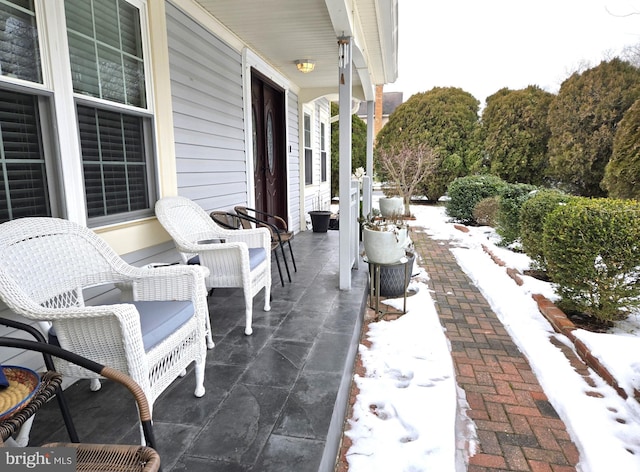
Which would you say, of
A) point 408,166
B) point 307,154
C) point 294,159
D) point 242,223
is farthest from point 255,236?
point 408,166

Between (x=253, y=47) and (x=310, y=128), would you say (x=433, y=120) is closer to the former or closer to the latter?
(x=310, y=128)

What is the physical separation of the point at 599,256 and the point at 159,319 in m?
3.07

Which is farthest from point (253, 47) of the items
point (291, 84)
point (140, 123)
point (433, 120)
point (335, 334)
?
point (433, 120)

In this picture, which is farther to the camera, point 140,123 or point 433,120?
point 433,120

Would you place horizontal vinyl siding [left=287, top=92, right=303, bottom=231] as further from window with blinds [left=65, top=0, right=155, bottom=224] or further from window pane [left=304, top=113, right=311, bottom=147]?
window with blinds [left=65, top=0, right=155, bottom=224]

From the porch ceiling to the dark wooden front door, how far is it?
1.23 ft

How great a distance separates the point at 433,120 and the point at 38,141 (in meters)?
12.5

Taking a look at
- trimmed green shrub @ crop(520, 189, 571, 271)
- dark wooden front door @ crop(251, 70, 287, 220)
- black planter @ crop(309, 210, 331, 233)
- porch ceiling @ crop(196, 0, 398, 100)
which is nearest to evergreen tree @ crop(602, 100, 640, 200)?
trimmed green shrub @ crop(520, 189, 571, 271)

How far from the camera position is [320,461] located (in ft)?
4.50

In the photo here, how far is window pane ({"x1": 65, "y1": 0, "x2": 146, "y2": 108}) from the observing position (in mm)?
2043

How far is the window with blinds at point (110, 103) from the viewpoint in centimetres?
209

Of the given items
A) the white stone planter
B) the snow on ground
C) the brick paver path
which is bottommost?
the brick paver path

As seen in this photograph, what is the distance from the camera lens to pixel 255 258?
8.87 ft

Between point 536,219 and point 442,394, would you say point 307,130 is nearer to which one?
point 536,219
